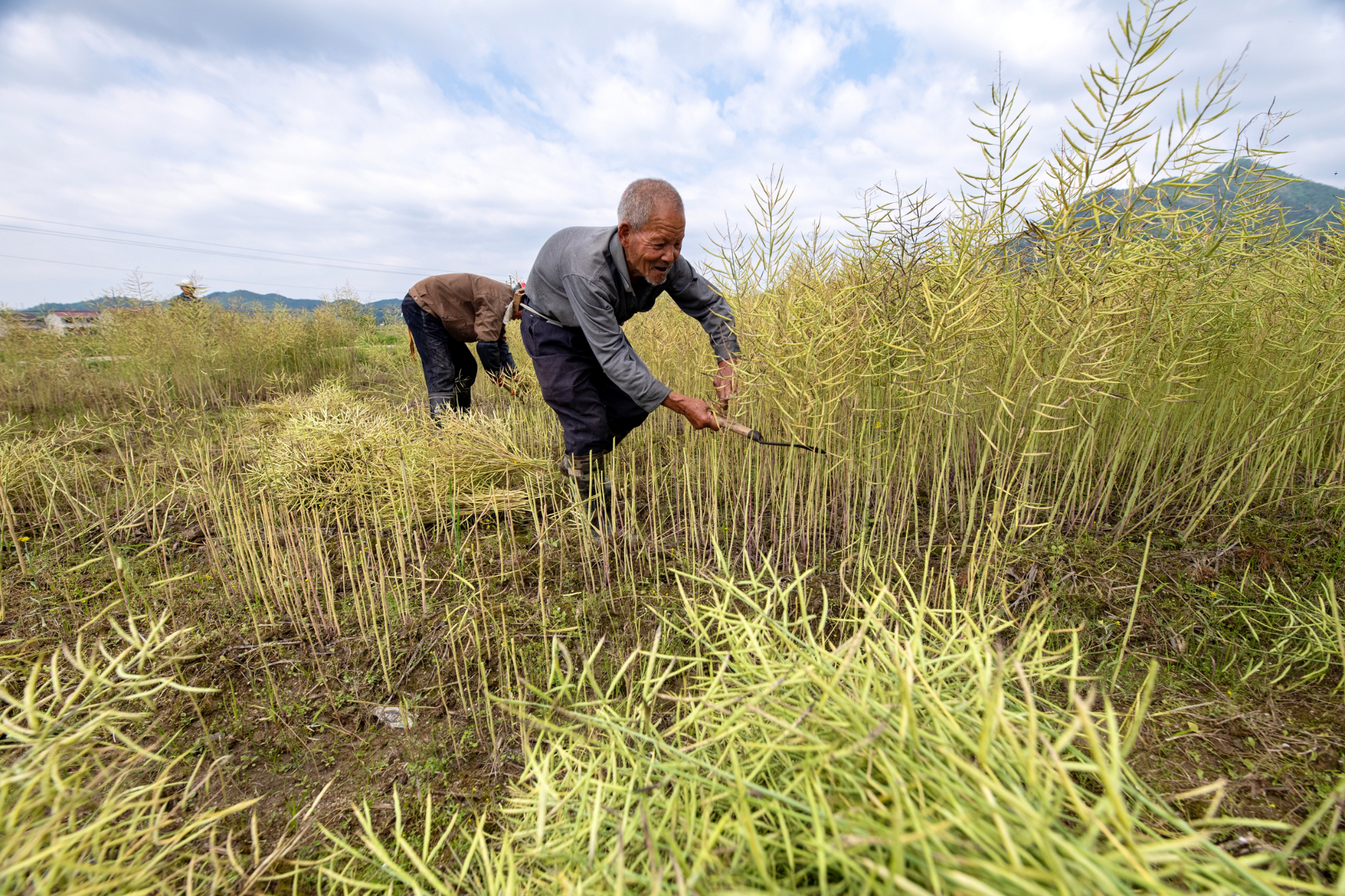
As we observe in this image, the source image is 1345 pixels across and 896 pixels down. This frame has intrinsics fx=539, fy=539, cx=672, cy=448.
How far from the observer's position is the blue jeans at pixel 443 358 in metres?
4.02

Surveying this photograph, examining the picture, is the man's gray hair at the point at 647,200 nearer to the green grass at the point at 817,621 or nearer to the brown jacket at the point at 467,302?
the green grass at the point at 817,621

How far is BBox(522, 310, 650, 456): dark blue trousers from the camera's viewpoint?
2.46 m

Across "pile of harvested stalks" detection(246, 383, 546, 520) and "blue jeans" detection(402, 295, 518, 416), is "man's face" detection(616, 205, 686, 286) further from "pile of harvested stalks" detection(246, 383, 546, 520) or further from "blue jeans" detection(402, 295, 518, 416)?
"blue jeans" detection(402, 295, 518, 416)

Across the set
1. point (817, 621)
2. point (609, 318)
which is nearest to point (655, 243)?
point (609, 318)

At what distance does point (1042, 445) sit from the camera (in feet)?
7.75

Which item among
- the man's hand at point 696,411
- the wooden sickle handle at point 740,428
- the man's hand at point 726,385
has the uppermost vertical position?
the man's hand at point 726,385

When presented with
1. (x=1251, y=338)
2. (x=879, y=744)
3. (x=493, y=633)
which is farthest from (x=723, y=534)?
(x=1251, y=338)

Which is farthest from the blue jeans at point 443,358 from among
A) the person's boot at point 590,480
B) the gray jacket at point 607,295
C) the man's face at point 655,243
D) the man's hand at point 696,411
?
the man's hand at point 696,411

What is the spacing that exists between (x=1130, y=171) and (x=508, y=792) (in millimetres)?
2366

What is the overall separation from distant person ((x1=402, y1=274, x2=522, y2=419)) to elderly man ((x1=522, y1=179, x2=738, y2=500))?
1.48 meters

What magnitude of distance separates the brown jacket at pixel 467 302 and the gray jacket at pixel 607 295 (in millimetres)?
1550

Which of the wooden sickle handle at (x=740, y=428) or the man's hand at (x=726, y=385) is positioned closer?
the wooden sickle handle at (x=740, y=428)

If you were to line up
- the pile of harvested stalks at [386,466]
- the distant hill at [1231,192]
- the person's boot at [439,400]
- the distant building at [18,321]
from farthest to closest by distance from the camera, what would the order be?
the distant building at [18,321]
the person's boot at [439,400]
the pile of harvested stalks at [386,466]
the distant hill at [1231,192]

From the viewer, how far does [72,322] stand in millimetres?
6508
